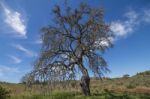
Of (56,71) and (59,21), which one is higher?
(59,21)

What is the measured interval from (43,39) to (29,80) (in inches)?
196

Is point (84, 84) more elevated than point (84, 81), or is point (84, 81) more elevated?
point (84, 81)

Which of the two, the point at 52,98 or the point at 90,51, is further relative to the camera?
the point at 90,51

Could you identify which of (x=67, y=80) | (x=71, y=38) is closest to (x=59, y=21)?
(x=71, y=38)

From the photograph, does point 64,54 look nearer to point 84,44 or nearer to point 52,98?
point 84,44

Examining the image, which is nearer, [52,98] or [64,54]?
[52,98]

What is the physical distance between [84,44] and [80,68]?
8.88ft

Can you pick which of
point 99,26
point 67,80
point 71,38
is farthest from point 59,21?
point 67,80

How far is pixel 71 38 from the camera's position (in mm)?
35938

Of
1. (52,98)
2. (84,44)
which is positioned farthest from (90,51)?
(52,98)

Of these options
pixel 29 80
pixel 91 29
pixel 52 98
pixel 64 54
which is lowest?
pixel 52 98

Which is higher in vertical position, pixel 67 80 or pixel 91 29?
pixel 91 29

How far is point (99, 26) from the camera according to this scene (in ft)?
116

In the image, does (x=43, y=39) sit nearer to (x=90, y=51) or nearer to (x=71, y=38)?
(x=71, y=38)
